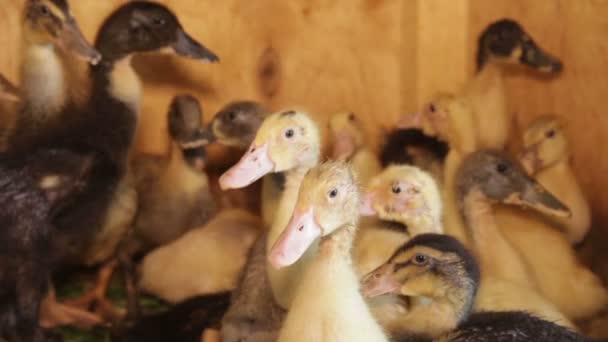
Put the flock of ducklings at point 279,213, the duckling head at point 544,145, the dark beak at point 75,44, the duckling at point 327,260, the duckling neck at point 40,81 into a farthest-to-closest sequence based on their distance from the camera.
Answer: the duckling head at point 544,145
the duckling neck at point 40,81
the dark beak at point 75,44
the flock of ducklings at point 279,213
the duckling at point 327,260

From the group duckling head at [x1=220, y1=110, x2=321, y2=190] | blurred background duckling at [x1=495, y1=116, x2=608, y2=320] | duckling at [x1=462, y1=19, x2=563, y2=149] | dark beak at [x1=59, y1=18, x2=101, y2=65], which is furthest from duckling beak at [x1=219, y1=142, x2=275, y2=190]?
duckling at [x1=462, y1=19, x2=563, y2=149]

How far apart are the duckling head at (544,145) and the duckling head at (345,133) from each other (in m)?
0.48

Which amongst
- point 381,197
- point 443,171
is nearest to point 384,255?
point 381,197

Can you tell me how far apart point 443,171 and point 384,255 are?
63 centimetres

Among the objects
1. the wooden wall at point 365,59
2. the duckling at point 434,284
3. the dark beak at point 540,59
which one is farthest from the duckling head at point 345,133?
the duckling at point 434,284

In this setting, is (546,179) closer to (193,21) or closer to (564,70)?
(564,70)

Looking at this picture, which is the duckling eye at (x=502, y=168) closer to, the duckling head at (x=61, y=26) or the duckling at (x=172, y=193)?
the duckling at (x=172, y=193)

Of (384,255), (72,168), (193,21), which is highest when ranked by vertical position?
(193,21)

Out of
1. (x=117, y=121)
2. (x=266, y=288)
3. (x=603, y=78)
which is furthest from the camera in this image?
(x=603, y=78)

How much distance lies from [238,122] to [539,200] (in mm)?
834

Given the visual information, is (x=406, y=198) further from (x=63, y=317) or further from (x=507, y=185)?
(x=63, y=317)

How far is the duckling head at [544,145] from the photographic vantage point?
3.17 m

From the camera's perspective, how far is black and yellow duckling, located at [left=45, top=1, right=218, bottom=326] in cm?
284

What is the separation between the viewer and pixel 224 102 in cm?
332
